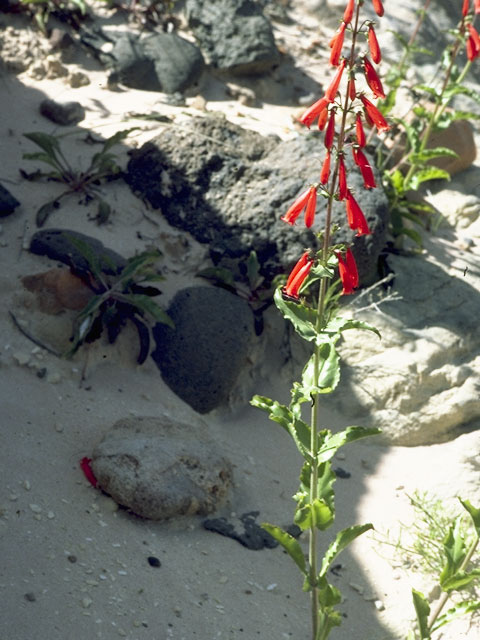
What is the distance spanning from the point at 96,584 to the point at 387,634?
1.39 metres

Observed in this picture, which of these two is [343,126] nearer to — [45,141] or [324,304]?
[324,304]

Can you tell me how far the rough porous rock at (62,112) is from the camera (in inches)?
265

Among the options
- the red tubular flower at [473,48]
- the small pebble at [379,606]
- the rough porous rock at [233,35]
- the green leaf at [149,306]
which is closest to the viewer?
the small pebble at [379,606]

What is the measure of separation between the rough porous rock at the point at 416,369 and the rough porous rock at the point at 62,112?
2.76m

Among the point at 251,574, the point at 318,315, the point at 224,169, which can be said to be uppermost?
the point at 318,315

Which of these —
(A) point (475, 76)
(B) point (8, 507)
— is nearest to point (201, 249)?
(B) point (8, 507)

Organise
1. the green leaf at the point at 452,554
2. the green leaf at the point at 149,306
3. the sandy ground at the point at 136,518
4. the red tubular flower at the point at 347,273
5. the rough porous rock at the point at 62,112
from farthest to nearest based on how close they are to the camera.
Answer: the rough porous rock at the point at 62,112
the green leaf at the point at 149,306
the sandy ground at the point at 136,518
the green leaf at the point at 452,554
the red tubular flower at the point at 347,273

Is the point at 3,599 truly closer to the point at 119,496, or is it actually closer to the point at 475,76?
the point at 119,496

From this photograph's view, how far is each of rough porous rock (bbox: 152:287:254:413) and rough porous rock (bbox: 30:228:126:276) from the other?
1.55 ft

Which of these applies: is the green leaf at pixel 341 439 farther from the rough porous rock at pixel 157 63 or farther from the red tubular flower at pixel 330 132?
the rough porous rock at pixel 157 63

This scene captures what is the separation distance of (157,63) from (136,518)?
14.9ft

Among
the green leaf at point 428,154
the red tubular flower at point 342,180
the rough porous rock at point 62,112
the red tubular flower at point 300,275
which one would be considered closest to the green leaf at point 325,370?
the red tubular flower at point 300,275

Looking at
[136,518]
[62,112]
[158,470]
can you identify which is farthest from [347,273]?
[62,112]

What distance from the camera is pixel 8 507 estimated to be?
394 centimetres
